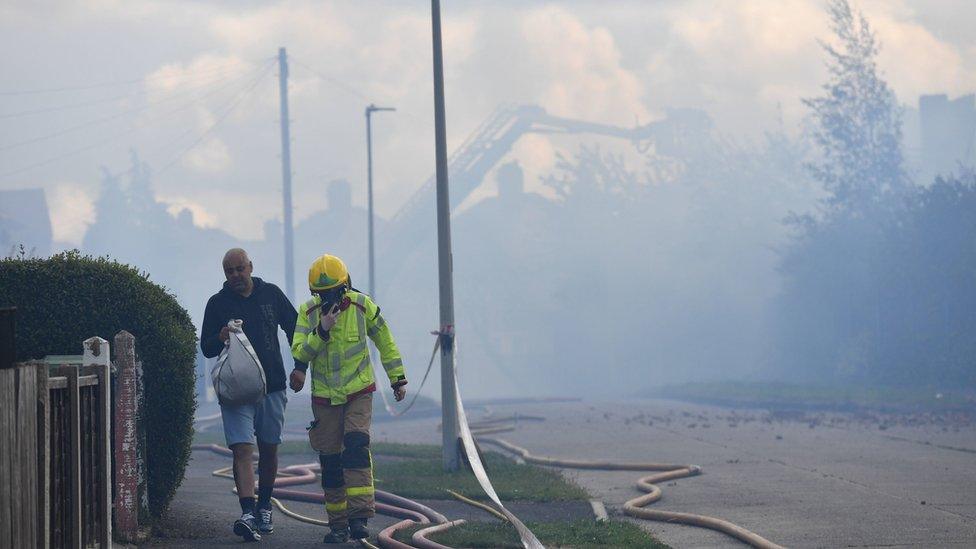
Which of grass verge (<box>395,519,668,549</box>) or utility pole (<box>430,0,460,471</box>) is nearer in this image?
grass verge (<box>395,519,668,549</box>)

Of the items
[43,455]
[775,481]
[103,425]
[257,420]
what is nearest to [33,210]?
[775,481]

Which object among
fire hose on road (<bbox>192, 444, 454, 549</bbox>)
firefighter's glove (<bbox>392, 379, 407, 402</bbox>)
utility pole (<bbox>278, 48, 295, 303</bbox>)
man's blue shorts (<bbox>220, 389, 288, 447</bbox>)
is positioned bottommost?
fire hose on road (<bbox>192, 444, 454, 549</bbox>)

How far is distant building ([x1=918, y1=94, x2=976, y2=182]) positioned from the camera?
69625mm

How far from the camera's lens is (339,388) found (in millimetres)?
9484

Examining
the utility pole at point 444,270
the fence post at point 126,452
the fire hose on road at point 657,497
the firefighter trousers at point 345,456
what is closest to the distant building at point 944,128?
the fire hose on road at point 657,497

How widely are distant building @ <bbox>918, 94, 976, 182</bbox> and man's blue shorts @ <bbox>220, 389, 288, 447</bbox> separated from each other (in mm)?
64299

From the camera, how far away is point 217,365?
31.0 ft

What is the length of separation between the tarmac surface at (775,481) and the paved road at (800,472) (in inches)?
0.6

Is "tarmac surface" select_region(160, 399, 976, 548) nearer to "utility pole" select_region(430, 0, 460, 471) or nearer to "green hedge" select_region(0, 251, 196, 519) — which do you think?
"green hedge" select_region(0, 251, 196, 519)

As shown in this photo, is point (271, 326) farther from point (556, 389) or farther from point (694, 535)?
point (556, 389)

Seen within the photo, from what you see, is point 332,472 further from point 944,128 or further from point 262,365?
point 944,128

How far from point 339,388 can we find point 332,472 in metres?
0.59

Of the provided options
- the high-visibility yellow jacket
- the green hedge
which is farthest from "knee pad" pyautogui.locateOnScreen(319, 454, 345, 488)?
the green hedge

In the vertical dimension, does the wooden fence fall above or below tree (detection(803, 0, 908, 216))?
below
